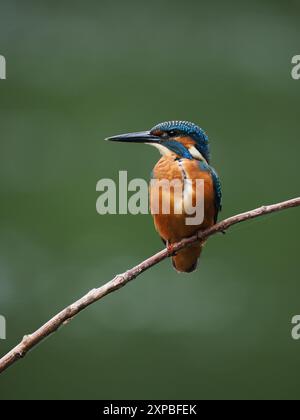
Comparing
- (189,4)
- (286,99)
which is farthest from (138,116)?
(189,4)

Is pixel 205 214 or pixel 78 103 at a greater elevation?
pixel 78 103

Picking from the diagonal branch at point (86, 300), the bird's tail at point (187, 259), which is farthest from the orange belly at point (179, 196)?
the diagonal branch at point (86, 300)

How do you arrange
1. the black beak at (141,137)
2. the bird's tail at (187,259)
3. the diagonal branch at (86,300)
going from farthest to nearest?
the bird's tail at (187,259), the black beak at (141,137), the diagonal branch at (86,300)

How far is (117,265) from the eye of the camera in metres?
4.54

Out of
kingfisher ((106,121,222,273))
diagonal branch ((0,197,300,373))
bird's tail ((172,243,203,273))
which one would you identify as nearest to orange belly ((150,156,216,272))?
kingfisher ((106,121,222,273))

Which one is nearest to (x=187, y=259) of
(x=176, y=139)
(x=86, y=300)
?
(x=176, y=139)

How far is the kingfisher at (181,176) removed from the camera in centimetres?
228

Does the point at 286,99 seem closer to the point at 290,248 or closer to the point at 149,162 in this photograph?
the point at 290,248

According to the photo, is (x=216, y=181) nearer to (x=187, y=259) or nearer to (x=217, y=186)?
(x=217, y=186)

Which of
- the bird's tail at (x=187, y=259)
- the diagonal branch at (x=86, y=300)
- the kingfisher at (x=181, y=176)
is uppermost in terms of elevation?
the kingfisher at (x=181, y=176)

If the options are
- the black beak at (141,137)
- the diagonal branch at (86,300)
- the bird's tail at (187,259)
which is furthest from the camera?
the bird's tail at (187,259)

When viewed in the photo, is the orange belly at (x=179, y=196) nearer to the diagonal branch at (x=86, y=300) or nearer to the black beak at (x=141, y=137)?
the black beak at (x=141, y=137)

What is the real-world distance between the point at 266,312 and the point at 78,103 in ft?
6.07

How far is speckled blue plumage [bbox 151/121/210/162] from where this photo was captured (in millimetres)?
2344
